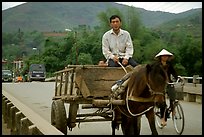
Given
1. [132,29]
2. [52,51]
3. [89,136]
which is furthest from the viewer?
[52,51]

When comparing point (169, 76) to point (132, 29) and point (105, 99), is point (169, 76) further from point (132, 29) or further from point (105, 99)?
point (132, 29)

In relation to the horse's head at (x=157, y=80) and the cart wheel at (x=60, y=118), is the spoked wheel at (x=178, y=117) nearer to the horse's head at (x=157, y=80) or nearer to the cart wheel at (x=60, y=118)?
the cart wheel at (x=60, y=118)

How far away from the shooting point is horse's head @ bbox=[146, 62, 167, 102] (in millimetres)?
8055

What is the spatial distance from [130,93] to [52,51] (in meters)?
76.8

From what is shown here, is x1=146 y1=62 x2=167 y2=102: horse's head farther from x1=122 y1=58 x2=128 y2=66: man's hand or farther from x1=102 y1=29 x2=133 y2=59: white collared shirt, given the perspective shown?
x1=102 y1=29 x2=133 y2=59: white collared shirt

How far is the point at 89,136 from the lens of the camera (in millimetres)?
10469

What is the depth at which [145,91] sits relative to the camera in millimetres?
8367

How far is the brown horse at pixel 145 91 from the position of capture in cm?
812

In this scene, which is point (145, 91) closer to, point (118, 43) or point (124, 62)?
point (124, 62)

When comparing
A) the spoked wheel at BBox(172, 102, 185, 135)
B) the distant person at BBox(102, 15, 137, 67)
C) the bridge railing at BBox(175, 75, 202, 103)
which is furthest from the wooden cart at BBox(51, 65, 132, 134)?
the bridge railing at BBox(175, 75, 202, 103)

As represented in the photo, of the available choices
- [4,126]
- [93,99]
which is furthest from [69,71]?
[4,126]

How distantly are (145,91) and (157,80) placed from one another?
0.36 meters

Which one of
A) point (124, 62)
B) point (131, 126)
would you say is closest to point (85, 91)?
point (124, 62)

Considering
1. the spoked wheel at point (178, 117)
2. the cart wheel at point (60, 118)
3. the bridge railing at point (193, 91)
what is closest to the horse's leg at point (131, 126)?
the cart wheel at point (60, 118)
